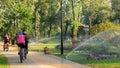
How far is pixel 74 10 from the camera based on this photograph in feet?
162

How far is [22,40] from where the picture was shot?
22.7 metres

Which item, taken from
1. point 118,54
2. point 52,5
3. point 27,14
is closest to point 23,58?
point 118,54

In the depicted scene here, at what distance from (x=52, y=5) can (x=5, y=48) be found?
3517cm

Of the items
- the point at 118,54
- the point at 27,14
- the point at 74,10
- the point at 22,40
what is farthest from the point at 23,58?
the point at 27,14

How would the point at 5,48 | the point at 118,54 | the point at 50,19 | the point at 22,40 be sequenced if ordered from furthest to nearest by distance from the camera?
the point at 50,19 < the point at 5,48 < the point at 118,54 < the point at 22,40

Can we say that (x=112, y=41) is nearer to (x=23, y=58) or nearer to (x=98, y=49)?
(x=98, y=49)

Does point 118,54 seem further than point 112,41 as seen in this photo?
No

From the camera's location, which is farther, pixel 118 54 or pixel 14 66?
pixel 118 54

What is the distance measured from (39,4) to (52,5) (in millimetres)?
6926

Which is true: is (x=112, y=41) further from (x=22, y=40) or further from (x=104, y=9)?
(x=104, y=9)

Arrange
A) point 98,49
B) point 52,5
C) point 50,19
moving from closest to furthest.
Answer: point 98,49, point 52,5, point 50,19

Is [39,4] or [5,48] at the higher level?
[39,4]

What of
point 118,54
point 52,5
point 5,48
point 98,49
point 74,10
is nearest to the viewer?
point 118,54

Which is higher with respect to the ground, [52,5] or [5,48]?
[52,5]
